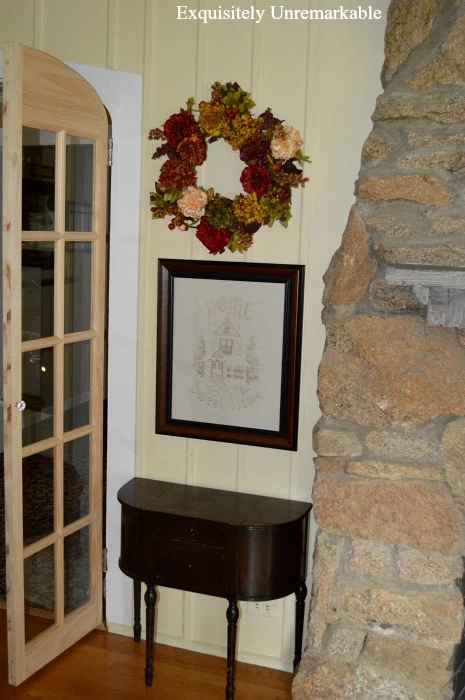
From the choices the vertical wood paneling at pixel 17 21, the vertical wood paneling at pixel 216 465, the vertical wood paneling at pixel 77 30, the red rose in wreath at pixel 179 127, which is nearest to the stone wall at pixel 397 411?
the vertical wood paneling at pixel 216 465

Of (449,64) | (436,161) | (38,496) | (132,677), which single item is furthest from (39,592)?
(449,64)

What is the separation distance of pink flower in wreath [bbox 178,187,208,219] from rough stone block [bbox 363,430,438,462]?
1180 millimetres

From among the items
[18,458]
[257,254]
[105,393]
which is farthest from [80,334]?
[257,254]

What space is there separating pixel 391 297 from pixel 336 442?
55cm

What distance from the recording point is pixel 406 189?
2754 millimetres

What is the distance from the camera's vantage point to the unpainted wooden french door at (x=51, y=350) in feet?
10.4

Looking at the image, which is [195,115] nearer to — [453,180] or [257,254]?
[257,254]

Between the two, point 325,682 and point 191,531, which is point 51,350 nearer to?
point 191,531

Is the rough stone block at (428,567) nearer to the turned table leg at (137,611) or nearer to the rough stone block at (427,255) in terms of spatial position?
the rough stone block at (427,255)

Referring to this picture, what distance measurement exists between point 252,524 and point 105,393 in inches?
39.6

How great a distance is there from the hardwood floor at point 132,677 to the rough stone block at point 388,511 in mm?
978

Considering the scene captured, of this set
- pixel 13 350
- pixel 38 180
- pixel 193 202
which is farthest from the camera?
pixel 193 202

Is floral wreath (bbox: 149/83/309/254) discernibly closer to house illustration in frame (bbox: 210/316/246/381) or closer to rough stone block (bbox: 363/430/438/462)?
house illustration in frame (bbox: 210/316/246/381)

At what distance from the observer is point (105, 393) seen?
3766 mm
